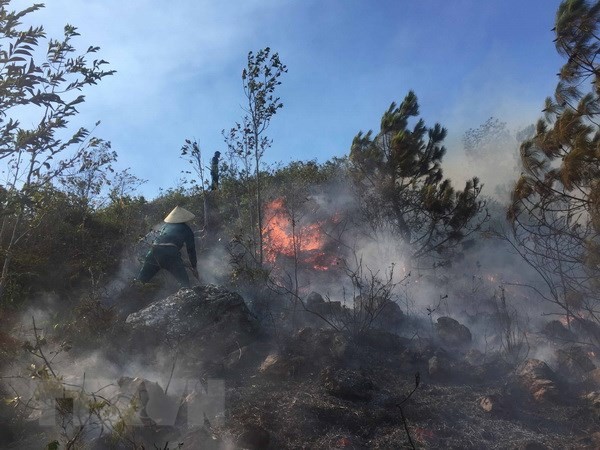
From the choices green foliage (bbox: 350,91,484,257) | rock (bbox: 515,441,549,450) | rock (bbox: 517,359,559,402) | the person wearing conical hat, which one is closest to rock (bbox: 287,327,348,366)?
rock (bbox: 517,359,559,402)

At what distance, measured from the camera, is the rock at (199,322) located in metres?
6.68

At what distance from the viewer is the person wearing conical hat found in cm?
821

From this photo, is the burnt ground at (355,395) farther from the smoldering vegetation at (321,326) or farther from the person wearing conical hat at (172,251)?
the person wearing conical hat at (172,251)


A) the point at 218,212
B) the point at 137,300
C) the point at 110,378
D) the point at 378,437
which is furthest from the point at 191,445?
the point at 218,212

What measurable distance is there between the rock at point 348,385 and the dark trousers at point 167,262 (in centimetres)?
347

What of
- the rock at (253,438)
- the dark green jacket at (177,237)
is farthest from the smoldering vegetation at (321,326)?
the dark green jacket at (177,237)

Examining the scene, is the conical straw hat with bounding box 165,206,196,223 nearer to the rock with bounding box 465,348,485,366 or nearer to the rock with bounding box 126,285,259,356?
the rock with bounding box 126,285,259,356

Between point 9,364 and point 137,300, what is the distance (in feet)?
10.7

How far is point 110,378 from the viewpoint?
585 centimetres

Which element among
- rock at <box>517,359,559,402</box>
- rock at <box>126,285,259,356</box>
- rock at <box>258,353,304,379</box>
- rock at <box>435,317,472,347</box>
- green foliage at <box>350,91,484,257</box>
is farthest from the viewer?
green foliage at <box>350,91,484,257</box>

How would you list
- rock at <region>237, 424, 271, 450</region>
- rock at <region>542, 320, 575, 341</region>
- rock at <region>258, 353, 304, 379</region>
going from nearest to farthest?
1. rock at <region>237, 424, 271, 450</region>
2. rock at <region>258, 353, 304, 379</region>
3. rock at <region>542, 320, 575, 341</region>

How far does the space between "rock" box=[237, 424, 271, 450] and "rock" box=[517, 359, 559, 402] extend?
323 cm

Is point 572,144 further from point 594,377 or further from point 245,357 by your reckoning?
point 245,357

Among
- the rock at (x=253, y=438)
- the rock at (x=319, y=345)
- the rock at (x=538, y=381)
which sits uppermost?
the rock at (x=319, y=345)
